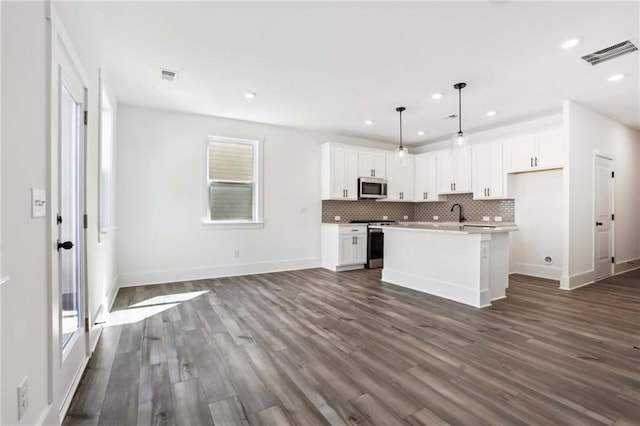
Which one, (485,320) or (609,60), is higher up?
(609,60)

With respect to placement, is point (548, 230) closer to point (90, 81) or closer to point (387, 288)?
Answer: point (387, 288)

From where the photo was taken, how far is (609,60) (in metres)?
3.19

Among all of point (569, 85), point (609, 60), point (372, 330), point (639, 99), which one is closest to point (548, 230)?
point (639, 99)

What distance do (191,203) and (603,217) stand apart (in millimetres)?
6908

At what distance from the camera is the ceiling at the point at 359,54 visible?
2.43 meters

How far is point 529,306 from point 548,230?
237 centimetres

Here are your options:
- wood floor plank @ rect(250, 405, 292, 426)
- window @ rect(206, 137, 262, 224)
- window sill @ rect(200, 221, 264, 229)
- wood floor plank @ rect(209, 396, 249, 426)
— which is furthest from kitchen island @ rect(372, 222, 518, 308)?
wood floor plank @ rect(209, 396, 249, 426)

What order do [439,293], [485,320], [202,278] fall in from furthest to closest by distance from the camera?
[202,278] < [439,293] < [485,320]

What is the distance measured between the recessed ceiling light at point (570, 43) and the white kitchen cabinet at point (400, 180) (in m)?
3.76

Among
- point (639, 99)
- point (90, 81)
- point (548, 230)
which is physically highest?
point (639, 99)

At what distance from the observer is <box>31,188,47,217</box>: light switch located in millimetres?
1360

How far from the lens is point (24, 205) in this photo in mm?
1282

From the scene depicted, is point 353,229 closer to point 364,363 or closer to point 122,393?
point 364,363

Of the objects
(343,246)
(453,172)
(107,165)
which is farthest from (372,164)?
(107,165)
